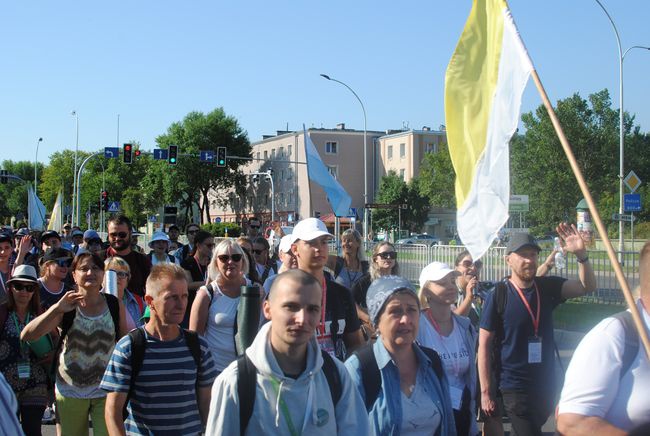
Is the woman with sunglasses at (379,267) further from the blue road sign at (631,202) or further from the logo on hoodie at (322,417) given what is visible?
the blue road sign at (631,202)

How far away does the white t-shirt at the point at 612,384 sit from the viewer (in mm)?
2787

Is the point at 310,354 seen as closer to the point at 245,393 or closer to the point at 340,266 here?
the point at 245,393

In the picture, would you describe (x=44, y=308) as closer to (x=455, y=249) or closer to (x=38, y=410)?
(x=38, y=410)

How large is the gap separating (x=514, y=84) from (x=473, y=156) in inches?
18.6

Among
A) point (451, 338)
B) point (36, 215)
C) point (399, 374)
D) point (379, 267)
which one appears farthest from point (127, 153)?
point (399, 374)

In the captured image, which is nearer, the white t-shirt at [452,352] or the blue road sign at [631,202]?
the white t-shirt at [452,352]

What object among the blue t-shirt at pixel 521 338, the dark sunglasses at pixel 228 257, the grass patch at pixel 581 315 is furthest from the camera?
the grass patch at pixel 581 315

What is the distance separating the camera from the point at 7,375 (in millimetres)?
5594

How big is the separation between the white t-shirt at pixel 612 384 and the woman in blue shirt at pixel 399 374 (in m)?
0.99

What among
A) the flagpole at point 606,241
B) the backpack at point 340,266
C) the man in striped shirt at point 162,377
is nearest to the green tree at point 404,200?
the backpack at point 340,266

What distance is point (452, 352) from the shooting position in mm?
4797

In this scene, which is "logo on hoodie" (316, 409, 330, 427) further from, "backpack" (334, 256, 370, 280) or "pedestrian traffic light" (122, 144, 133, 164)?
"pedestrian traffic light" (122, 144, 133, 164)

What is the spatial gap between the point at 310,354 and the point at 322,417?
0.24 m

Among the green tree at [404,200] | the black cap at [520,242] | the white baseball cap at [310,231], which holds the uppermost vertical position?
the green tree at [404,200]
